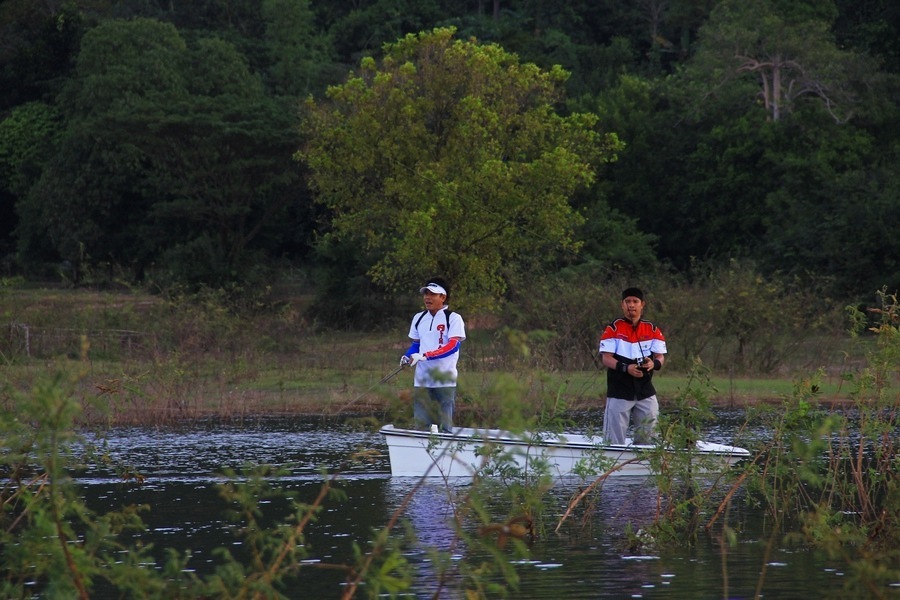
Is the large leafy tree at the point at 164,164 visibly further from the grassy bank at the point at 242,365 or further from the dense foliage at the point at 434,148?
the grassy bank at the point at 242,365

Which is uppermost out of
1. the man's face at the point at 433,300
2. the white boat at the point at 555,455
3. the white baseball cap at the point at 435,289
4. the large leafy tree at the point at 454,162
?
the large leafy tree at the point at 454,162

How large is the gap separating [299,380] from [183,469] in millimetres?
10078

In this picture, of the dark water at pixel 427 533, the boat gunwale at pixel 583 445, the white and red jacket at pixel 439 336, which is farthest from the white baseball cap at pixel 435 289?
the dark water at pixel 427 533

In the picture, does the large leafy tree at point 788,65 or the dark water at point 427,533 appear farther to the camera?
the large leafy tree at point 788,65

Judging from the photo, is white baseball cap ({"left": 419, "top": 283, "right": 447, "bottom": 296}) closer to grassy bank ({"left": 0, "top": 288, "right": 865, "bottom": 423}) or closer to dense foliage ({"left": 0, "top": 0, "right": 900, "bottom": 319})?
grassy bank ({"left": 0, "top": 288, "right": 865, "bottom": 423})

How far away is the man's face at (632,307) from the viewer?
12594 mm

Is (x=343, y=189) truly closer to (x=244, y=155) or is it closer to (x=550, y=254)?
(x=550, y=254)

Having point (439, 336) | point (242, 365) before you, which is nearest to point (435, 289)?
point (439, 336)

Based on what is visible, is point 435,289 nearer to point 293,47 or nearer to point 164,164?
point 164,164

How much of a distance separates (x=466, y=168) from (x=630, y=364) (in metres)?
23.4

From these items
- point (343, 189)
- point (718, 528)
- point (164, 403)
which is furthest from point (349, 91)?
point (718, 528)

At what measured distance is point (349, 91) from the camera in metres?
37.2

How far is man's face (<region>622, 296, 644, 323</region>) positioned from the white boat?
3.55ft

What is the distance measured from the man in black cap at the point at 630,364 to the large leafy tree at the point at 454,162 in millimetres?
21626
